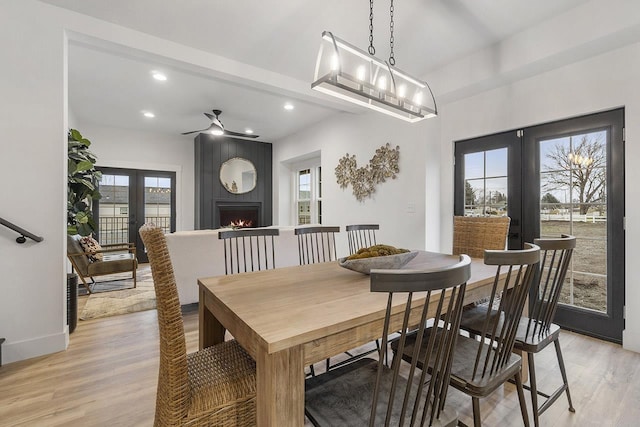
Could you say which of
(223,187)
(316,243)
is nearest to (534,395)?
(316,243)

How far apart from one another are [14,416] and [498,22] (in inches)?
173

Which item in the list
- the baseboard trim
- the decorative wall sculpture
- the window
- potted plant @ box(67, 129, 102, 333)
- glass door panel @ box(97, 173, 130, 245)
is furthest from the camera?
the window

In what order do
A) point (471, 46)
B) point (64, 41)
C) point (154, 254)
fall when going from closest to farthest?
point (154, 254) < point (64, 41) < point (471, 46)

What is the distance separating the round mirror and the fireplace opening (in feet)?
1.23

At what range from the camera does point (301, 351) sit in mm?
874

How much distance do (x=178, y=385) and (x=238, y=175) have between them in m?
6.04

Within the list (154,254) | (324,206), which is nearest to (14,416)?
(154,254)

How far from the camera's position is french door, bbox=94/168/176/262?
590 centimetres

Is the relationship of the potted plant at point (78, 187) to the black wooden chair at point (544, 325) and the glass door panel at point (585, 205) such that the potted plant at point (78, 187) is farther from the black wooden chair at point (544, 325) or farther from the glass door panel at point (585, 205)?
the glass door panel at point (585, 205)

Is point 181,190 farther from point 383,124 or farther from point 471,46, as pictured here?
point 471,46

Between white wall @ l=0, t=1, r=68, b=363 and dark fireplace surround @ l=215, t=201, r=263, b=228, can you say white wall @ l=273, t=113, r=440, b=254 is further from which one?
white wall @ l=0, t=1, r=68, b=363

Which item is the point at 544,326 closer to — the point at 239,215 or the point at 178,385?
the point at 178,385

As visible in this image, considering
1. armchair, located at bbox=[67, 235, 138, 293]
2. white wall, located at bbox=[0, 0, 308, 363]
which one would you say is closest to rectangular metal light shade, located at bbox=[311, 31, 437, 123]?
white wall, located at bbox=[0, 0, 308, 363]

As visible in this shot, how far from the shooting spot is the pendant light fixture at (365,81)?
5.47ft
